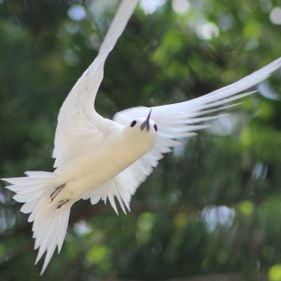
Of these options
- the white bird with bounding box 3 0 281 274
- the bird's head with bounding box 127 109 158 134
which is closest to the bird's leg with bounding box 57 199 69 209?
the white bird with bounding box 3 0 281 274

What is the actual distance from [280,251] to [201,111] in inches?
33.8

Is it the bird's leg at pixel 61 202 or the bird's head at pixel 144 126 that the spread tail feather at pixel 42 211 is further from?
the bird's head at pixel 144 126

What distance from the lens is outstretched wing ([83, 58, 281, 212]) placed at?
1.10m

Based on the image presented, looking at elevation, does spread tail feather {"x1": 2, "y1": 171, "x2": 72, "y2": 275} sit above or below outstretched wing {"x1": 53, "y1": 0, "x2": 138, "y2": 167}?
below

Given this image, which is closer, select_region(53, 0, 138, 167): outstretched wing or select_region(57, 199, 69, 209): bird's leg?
select_region(53, 0, 138, 167): outstretched wing

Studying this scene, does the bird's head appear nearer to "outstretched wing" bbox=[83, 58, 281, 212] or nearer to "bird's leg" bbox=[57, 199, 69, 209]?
"outstretched wing" bbox=[83, 58, 281, 212]

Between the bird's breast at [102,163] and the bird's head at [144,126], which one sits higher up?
the bird's head at [144,126]

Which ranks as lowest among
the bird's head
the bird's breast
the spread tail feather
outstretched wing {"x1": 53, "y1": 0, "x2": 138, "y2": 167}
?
the spread tail feather

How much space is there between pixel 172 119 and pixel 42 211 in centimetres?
24

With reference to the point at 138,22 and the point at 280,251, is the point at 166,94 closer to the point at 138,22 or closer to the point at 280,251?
the point at 138,22

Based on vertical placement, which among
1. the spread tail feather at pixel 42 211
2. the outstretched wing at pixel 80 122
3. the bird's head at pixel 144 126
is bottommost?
the spread tail feather at pixel 42 211

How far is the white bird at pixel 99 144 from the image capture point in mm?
1055

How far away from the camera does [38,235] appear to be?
4.22 ft

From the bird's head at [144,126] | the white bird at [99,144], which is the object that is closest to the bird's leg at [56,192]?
the white bird at [99,144]
